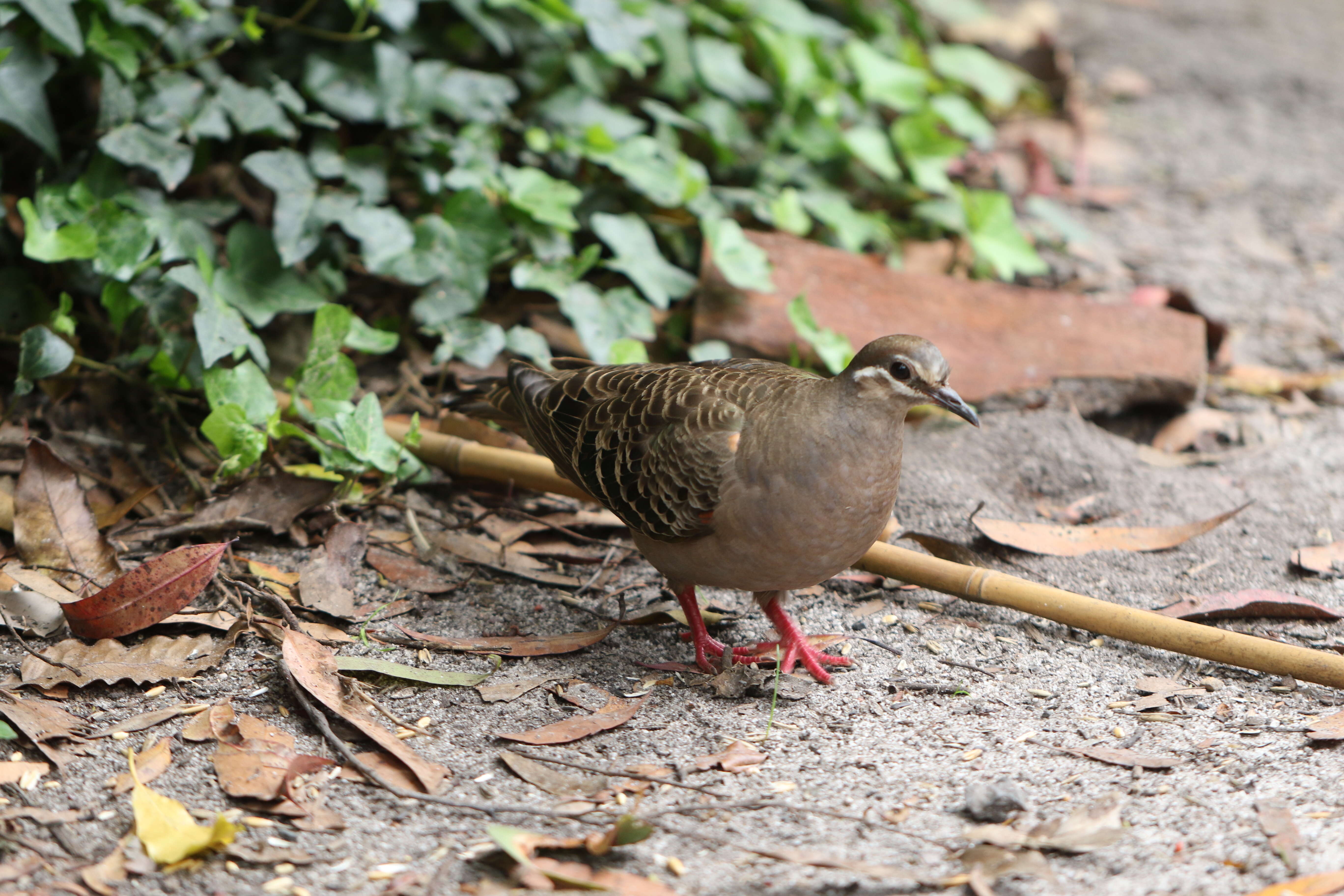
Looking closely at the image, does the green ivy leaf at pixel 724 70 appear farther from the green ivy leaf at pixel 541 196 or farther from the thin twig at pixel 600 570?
the thin twig at pixel 600 570

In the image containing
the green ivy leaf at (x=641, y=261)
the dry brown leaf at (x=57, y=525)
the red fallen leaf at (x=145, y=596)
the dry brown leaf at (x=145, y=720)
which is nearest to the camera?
the dry brown leaf at (x=145, y=720)

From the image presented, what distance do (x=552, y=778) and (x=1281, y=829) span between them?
1.67 metres

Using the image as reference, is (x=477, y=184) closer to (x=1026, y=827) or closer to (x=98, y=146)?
(x=98, y=146)

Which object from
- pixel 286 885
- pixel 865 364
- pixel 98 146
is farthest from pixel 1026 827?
pixel 98 146

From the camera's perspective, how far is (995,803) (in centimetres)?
267

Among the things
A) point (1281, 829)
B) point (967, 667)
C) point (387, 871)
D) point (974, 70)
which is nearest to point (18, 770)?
point (387, 871)

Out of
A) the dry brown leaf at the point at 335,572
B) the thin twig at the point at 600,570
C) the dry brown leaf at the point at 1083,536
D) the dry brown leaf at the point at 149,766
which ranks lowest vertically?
the thin twig at the point at 600,570

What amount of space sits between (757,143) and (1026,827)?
13.3 ft

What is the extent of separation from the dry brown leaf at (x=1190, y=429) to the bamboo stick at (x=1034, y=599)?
61.1 inches

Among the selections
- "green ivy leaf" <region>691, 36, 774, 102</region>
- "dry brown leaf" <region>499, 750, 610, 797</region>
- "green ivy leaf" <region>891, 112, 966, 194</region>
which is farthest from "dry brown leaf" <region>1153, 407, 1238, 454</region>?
"dry brown leaf" <region>499, 750, 610, 797</region>

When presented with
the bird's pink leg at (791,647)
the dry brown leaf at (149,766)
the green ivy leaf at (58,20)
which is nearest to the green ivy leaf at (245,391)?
the green ivy leaf at (58,20)

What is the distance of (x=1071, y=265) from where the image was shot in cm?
629

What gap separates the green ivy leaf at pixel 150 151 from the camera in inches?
161

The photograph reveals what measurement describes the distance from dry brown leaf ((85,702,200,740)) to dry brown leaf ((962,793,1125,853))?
199 cm
